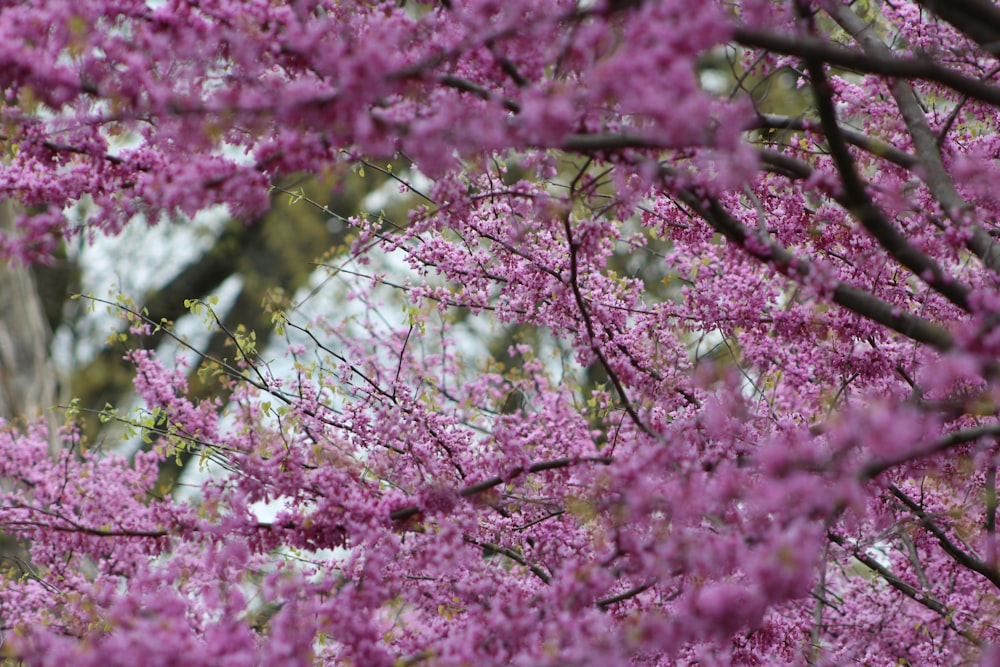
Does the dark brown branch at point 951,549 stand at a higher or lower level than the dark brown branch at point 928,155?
lower

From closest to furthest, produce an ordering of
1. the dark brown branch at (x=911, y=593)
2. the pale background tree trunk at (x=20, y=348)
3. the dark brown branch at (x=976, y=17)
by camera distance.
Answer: the dark brown branch at (x=976, y=17) → the dark brown branch at (x=911, y=593) → the pale background tree trunk at (x=20, y=348)

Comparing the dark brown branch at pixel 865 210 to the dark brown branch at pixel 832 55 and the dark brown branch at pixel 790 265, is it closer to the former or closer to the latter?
the dark brown branch at pixel 790 265

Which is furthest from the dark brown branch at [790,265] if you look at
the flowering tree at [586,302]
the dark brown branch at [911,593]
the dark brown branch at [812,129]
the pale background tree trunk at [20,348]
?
the pale background tree trunk at [20,348]

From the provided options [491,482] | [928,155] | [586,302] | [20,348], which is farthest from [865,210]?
[20,348]

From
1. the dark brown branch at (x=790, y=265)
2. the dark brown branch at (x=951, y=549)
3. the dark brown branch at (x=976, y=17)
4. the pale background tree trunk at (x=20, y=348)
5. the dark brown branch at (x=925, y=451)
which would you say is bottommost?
the dark brown branch at (x=925, y=451)

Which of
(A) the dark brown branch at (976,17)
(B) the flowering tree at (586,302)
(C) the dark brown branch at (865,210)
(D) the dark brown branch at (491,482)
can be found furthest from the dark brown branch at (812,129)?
(D) the dark brown branch at (491,482)

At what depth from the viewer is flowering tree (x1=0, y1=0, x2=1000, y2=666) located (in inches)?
123

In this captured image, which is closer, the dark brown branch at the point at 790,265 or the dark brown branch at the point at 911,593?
the dark brown branch at the point at 790,265

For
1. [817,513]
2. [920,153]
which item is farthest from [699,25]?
[920,153]

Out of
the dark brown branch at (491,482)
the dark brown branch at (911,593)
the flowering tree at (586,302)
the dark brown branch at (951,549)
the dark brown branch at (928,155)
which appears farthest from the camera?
the dark brown branch at (911,593)

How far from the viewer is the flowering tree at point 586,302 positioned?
3.13m

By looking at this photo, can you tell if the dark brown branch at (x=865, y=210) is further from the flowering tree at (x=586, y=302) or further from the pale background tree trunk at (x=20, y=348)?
the pale background tree trunk at (x=20, y=348)

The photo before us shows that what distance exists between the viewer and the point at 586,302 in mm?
5906

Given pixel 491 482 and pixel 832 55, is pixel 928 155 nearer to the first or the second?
pixel 832 55
